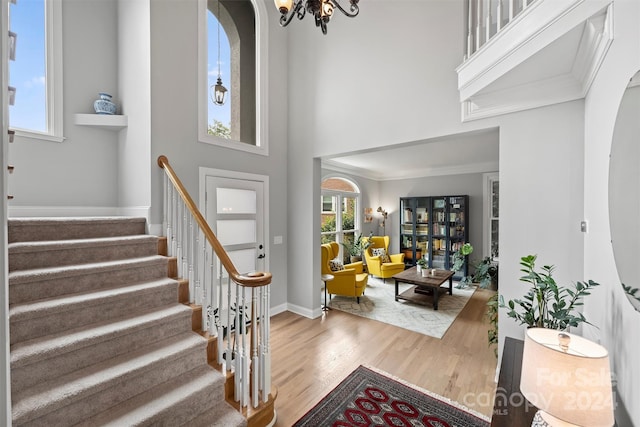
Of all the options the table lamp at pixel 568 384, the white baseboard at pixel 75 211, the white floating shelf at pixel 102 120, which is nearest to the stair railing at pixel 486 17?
the table lamp at pixel 568 384

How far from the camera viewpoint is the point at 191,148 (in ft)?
10.3

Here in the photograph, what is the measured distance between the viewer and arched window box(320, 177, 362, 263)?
642 cm

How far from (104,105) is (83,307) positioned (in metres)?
2.24

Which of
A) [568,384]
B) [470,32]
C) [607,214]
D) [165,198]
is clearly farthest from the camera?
[165,198]

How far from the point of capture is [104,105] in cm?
294

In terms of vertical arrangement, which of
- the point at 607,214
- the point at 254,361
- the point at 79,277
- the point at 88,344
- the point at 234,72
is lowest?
the point at 254,361

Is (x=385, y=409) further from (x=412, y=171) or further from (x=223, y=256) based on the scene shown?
(x=412, y=171)

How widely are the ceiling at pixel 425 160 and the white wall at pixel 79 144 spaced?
9.63 ft

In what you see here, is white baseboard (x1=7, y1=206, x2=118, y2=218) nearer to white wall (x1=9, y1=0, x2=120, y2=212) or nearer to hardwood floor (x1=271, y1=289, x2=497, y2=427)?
white wall (x1=9, y1=0, x2=120, y2=212)

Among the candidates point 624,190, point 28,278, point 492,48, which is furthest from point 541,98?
point 28,278

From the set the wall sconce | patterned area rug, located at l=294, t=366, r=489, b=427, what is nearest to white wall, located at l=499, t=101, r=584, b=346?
patterned area rug, located at l=294, t=366, r=489, b=427

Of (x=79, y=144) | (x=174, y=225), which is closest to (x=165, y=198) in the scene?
(x=174, y=225)

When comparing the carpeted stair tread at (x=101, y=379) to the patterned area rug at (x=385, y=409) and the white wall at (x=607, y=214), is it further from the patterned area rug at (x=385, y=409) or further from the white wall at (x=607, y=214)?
the white wall at (x=607, y=214)

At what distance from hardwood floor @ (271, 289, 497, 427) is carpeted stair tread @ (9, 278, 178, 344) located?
1.31 metres
